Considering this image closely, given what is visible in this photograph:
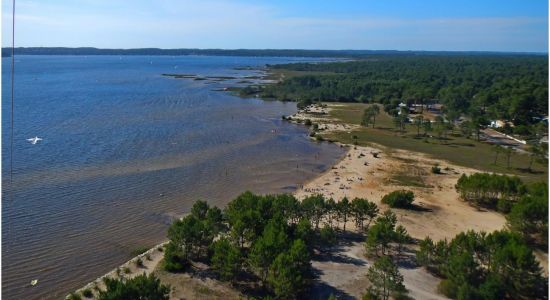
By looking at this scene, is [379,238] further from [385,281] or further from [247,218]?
[247,218]

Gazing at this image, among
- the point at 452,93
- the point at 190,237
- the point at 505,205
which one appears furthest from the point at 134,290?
the point at 452,93

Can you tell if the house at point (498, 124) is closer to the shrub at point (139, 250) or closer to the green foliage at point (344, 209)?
the green foliage at point (344, 209)

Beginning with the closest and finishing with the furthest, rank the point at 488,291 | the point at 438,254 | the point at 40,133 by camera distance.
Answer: the point at 488,291 < the point at 438,254 < the point at 40,133

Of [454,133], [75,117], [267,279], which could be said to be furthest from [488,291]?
[75,117]

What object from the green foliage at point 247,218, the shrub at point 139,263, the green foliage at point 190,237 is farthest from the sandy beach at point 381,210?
the green foliage at point 247,218

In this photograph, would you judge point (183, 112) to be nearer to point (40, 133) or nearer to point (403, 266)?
point (40, 133)

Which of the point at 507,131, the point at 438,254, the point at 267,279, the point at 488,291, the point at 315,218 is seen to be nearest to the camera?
the point at 488,291

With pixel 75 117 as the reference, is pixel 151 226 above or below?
below
